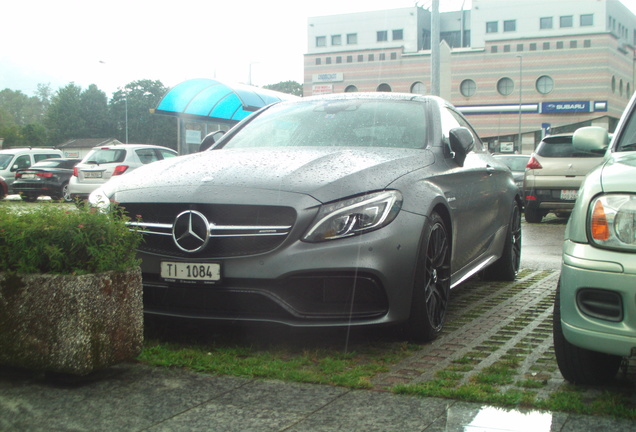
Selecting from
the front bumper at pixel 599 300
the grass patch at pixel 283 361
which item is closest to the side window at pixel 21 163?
the grass patch at pixel 283 361

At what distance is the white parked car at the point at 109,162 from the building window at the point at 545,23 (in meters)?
62.9

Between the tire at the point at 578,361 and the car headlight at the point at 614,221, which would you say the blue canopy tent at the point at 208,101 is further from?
the car headlight at the point at 614,221

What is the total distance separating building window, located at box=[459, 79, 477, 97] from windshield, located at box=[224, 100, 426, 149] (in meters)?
74.9

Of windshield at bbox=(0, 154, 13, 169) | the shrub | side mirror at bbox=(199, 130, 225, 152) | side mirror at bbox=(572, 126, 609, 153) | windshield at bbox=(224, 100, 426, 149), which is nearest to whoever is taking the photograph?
the shrub

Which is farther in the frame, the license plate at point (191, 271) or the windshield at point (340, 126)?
the windshield at point (340, 126)

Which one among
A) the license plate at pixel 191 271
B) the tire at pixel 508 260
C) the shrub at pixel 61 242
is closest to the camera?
the shrub at pixel 61 242

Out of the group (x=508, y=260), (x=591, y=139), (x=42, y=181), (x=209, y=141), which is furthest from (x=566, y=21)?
(x=591, y=139)

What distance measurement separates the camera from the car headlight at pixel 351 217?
4105mm

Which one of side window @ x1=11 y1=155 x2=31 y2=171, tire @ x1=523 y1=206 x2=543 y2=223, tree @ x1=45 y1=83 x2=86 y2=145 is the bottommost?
tire @ x1=523 y1=206 x2=543 y2=223

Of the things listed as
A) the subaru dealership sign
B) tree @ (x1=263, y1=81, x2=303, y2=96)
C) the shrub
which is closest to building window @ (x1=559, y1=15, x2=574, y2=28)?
the subaru dealership sign

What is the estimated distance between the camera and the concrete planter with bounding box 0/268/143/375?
362cm

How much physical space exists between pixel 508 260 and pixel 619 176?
13.0 ft

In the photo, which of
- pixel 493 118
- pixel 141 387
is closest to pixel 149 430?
pixel 141 387

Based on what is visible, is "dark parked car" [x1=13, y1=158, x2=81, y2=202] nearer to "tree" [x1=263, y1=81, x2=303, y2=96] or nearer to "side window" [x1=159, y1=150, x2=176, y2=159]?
"side window" [x1=159, y1=150, x2=176, y2=159]
